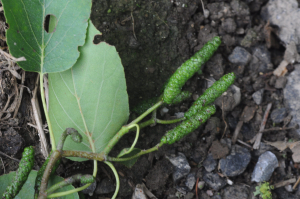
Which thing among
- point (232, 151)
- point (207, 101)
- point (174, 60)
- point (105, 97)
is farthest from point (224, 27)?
point (105, 97)

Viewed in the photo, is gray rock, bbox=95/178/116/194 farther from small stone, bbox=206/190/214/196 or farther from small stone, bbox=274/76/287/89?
small stone, bbox=274/76/287/89

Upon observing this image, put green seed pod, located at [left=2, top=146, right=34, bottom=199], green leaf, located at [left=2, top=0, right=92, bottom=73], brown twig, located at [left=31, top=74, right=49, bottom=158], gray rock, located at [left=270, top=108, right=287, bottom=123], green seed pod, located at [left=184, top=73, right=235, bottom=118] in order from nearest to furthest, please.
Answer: green seed pod, located at [left=2, top=146, right=34, bottom=199] < green leaf, located at [left=2, top=0, right=92, bottom=73] < green seed pod, located at [left=184, top=73, right=235, bottom=118] < brown twig, located at [left=31, top=74, right=49, bottom=158] < gray rock, located at [left=270, top=108, right=287, bottom=123]

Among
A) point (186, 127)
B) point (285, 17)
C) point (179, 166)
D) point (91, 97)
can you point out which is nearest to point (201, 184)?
point (179, 166)

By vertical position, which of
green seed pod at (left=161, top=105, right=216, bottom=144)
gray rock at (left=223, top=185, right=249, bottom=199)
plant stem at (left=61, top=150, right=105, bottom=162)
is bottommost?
gray rock at (left=223, top=185, right=249, bottom=199)

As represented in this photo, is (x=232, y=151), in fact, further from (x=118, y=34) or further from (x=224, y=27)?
(x=118, y=34)

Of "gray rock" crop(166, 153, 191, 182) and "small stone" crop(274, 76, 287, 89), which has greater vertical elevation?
"small stone" crop(274, 76, 287, 89)

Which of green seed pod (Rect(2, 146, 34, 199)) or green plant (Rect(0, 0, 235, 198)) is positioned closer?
green seed pod (Rect(2, 146, 34, 199))

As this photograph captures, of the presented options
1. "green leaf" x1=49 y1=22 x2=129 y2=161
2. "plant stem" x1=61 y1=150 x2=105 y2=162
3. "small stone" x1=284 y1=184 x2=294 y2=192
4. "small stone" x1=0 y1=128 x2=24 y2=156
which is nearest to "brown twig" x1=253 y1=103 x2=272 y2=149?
"small stone" x1=284 y1=184 x2=294 y2=192
